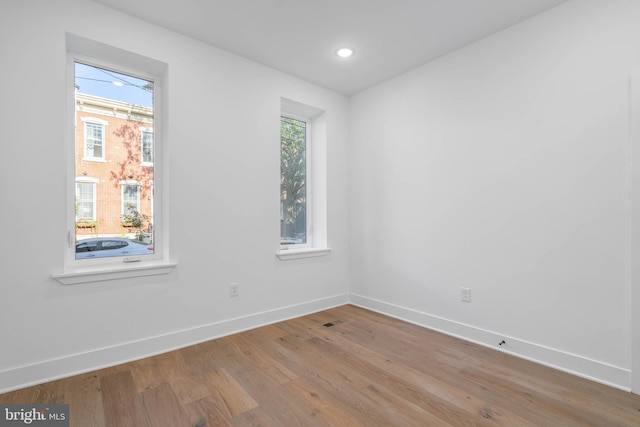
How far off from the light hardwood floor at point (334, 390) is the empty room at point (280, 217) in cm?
2

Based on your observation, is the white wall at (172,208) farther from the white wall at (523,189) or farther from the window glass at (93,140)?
the white wall at (523,189)

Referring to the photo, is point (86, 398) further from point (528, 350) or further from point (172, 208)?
point (528, 350)

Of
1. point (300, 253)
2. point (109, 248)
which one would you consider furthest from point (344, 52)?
point (109, 248)

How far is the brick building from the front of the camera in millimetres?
2367

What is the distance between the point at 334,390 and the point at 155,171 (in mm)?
2215

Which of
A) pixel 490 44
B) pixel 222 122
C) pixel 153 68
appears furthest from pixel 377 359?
pixel 153 68

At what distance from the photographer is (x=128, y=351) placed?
92.4 inches

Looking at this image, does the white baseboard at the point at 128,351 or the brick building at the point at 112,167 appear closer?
the white baseboard at the point at 128,351

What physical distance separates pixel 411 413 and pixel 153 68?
3.11 metres

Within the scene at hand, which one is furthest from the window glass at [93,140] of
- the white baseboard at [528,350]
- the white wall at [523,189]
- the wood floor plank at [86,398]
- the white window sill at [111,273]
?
the white baseboard at [528,350]

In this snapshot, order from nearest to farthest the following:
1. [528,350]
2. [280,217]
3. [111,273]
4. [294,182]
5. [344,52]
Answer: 1. [111,273]
2. [528,350]
3. [344,52]
4. [280,217]
5. [294,182]

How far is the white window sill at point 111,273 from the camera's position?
Result: 2129mm

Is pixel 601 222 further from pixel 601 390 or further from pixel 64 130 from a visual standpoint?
pixel 64 130

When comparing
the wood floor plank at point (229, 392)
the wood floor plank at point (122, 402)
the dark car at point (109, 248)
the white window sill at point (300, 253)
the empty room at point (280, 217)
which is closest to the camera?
the wood floor plank at point (122, 402)
